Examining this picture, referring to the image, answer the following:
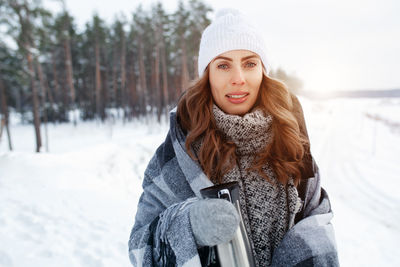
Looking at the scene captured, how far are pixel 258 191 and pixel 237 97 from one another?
559 millimetres

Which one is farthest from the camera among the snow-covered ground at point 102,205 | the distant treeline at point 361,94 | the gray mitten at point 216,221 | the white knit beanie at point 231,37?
the distant treeline at point 361,94

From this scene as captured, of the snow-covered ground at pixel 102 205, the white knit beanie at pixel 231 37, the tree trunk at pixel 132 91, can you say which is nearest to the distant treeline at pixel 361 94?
the tree trunk at pixel 132 91

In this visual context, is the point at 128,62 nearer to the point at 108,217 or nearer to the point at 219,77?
the point at 108,217

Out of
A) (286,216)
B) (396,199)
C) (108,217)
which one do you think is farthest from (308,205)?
(396,199)

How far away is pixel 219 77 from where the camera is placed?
4.26 feet

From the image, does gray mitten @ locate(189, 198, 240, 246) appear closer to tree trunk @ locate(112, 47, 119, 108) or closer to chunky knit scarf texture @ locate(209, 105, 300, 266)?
chunky knit scarf texture @ locate(209, 105, 300, 266)

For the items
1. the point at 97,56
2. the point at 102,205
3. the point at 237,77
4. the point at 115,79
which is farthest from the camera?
the point at 115,79

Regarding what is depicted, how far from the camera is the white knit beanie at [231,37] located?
4.28 feet

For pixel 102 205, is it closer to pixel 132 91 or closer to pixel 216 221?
pixel 216 221

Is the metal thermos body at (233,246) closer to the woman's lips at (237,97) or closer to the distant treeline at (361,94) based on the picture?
the woman's lips at (237,97)

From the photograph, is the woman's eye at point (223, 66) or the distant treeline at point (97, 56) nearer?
the woman's eye at point (223, 66)

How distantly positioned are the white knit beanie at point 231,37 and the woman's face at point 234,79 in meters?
0.03

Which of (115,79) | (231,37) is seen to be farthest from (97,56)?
(231,37)

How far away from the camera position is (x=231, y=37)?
1.30 meters
